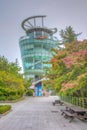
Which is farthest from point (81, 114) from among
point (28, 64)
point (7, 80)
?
point (28, 64)

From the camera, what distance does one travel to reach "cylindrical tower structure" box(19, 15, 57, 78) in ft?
399

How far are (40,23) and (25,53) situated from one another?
15.9m

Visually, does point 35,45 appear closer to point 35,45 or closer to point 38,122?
point 35,45

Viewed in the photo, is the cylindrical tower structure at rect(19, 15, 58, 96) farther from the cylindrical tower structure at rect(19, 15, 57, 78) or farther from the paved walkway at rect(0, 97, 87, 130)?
the paved walkway at rect(0, 97, 87, 130)

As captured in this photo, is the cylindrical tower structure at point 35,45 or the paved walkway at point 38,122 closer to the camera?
the paved walkway at point 38,122

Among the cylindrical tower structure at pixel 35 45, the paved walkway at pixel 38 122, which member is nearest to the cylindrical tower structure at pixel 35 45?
the cylindrical tower structure at pixel 35 45

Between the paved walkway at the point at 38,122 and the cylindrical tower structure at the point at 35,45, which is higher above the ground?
the cylindrical tower structure at the point at 35,45

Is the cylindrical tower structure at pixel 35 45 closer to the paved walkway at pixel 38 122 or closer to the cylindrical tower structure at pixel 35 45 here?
the cylindrical tower structure at pixel 35 45

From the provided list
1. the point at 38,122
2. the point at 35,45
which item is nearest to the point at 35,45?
the point at 35,45

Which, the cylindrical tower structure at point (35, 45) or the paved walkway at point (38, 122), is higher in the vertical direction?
the cylindrical tower structure at point (35, 45)

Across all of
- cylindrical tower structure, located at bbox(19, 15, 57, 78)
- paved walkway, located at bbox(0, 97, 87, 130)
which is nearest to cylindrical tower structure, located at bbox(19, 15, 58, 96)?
cylindrical tower structure, located at bbox(19, 15, 57, 78)

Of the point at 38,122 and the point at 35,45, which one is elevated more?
the point at 35,45

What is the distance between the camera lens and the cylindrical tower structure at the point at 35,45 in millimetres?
121562

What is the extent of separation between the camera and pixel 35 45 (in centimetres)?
12200
